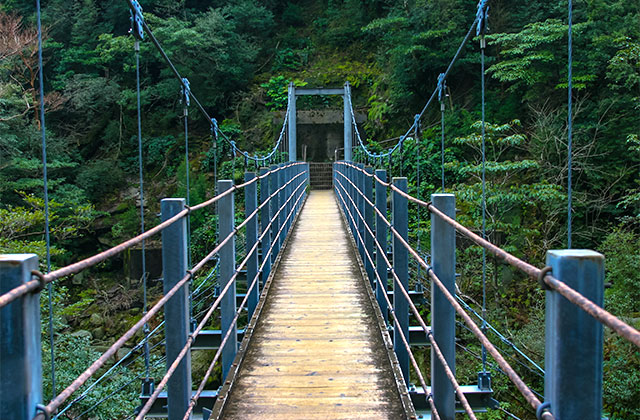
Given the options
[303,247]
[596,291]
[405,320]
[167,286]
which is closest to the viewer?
[596,291]

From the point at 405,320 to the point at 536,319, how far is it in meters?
Answer: 5.39

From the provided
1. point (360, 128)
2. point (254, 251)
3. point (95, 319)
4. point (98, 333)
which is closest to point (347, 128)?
point (360, 128)

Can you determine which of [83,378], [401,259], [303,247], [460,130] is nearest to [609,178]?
[460,130]

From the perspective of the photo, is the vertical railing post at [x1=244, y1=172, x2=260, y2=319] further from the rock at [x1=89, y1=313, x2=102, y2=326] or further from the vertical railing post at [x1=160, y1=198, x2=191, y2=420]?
the rock at [x1=89, y1=313, x2=102, y2=326]

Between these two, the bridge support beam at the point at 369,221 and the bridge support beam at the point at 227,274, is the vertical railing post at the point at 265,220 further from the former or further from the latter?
the bridge support beam at the point at 227,274

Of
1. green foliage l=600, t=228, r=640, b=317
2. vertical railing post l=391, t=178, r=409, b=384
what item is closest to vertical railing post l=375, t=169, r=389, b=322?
vertical railing post l=391, t=178, r=409, b=384

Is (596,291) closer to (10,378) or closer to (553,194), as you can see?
(10,378)

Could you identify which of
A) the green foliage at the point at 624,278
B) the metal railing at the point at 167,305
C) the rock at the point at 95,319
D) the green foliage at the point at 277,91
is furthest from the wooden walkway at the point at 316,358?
the green foliage at the point at 277,91

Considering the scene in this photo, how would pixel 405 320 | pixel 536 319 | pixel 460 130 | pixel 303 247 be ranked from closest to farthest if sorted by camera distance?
pixel 405 320
pixel 303 247
pixel 536 319
pixel 460 130

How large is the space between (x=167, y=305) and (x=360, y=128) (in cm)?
1518

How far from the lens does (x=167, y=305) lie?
1.68 m

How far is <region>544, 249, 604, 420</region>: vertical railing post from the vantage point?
798 mm

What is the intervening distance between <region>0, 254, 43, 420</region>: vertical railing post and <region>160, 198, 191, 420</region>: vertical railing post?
0.85 metres

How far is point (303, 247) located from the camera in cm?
544
